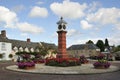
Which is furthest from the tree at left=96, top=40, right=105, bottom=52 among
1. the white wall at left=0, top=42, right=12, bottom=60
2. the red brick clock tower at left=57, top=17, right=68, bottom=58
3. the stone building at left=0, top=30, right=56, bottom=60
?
the red brick clock tower at left=57, top=17, right=68, bottom=58

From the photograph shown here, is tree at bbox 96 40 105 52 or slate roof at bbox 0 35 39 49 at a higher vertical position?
tree at bbox 96 40 105 52

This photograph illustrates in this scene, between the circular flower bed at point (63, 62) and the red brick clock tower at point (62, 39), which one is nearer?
the circular flower bed at point (63, 62)

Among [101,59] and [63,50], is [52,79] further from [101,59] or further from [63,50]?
[63,50]

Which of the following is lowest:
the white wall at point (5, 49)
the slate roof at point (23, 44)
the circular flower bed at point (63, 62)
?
the circular flower bed at point (63, 62)

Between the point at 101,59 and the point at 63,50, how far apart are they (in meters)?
7.35

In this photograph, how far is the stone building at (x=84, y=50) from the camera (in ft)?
321

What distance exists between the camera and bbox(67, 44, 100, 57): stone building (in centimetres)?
9775

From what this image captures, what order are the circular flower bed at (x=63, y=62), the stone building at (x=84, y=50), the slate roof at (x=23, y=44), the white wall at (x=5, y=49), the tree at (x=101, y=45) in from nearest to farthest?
the circular flower bed at (x=63, y=62) → the white wall at (x=5, y=49) → the slate roof at (x=23, y=44) → the stone building at (x=84, y=50) → the tree at (x=101, y=45)

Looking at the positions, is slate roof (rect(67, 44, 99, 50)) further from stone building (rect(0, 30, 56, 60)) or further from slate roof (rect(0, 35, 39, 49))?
slate roof (rect(0, 35, 39, 49))

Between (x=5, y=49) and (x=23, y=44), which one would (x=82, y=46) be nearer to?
(x=23, y=44)

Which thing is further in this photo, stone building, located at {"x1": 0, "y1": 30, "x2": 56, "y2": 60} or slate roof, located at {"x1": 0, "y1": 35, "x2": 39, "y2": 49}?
slate roof, located at {"x1": 0, "y1": 35, "x2": 39, "y2": 49}

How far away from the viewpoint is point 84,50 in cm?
10019

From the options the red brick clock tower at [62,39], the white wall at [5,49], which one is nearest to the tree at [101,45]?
the white wall at [5,49]

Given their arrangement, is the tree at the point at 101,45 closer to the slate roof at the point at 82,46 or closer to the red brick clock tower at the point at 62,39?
the slate roof at the point at 82,46
